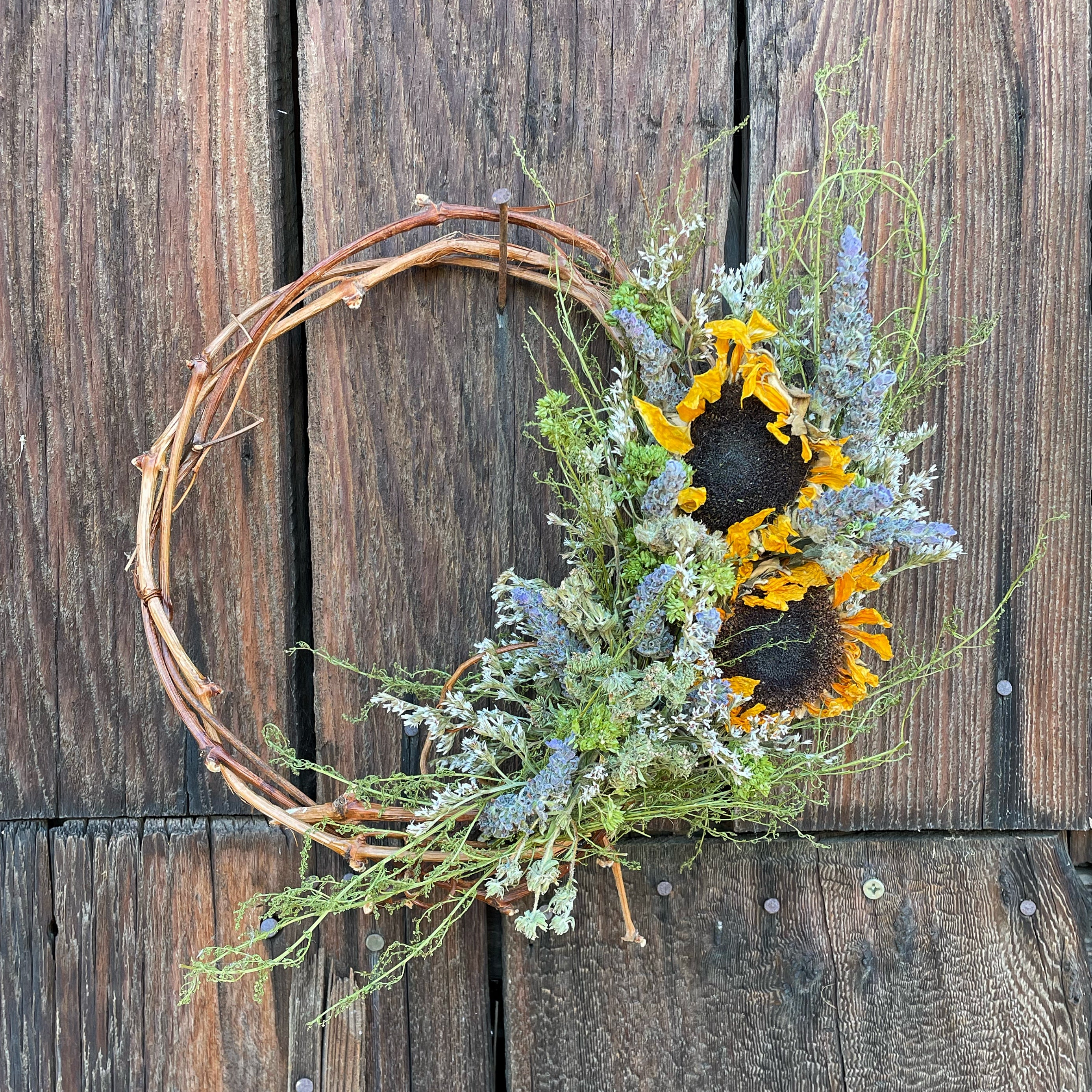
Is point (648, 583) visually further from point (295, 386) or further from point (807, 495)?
point (295, 386)

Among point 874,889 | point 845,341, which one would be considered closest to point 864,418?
point 845,341

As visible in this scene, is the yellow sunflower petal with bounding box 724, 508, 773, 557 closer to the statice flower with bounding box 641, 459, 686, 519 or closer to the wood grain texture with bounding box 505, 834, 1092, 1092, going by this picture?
the statice flower with bounding box 641, 459, 686, 519

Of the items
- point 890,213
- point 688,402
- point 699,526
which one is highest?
point 890,213

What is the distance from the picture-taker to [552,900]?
105cm

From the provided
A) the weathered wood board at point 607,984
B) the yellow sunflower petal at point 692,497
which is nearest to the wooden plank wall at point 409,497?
the weathered wood board at point 607,984

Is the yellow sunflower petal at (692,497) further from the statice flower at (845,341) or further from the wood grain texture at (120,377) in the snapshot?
the wood grain texture at (120,377)

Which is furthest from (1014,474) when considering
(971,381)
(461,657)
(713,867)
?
(461,657)

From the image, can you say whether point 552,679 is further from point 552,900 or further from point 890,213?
point 890,213

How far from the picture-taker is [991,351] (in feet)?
4.22

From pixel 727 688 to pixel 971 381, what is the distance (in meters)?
0.62

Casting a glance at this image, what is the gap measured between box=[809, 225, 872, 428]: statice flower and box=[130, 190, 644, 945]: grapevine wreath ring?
0.25 m

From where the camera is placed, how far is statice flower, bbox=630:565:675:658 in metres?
1.00

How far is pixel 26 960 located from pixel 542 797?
0.81 metres

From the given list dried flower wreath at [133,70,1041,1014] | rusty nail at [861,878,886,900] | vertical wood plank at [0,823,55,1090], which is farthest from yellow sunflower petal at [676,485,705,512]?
vertical wood plank at [0,823,55,1090]
